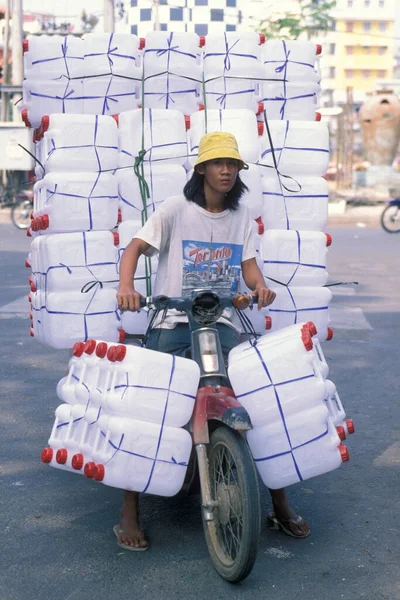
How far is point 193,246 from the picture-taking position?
14.6 ft

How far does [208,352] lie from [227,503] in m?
0.60

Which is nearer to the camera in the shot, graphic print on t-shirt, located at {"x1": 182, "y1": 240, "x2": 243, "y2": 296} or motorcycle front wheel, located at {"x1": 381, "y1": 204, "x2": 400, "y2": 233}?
graphic print on t-shirt, located at {"x1": 182, "y1": 240, "x2": 243, "y2": 296}

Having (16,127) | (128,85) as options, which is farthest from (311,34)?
(128,85)

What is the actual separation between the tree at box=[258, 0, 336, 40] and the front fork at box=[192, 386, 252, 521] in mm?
40498

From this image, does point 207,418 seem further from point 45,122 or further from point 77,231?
point 45,122

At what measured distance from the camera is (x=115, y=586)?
3844mm

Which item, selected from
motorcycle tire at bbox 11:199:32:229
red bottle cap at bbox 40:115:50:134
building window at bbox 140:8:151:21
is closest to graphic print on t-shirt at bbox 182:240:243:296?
red bottle cap at bbox 40:115:50:134

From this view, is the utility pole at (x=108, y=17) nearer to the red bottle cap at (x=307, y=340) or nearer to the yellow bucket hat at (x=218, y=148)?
the yellow bucket hat at (x=218, y=148)

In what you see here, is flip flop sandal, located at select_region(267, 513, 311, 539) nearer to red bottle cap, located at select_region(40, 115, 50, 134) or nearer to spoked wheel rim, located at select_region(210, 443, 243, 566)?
spoked wheel rim, located at select_region(210, 443, 243, 566)

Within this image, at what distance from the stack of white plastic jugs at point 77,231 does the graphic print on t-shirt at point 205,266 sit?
2.45 ft

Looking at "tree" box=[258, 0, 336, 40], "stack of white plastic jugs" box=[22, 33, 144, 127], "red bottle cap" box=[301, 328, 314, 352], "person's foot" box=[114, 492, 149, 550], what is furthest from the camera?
"tree" box=[258, 0, 336, 40]

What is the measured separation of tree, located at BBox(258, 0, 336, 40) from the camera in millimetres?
43438

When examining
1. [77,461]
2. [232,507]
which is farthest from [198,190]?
[232,507]

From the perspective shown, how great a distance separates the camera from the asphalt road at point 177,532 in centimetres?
385
